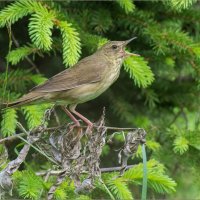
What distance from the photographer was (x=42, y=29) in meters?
3.29

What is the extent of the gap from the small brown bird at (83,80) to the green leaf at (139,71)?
0.24 feet

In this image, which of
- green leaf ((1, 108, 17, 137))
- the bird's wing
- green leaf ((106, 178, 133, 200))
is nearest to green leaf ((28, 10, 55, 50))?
the bird's wing

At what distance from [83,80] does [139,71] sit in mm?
402

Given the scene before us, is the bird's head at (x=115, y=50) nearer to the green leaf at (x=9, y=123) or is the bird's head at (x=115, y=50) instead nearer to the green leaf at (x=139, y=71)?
the green leaf at (x=139, y=71)

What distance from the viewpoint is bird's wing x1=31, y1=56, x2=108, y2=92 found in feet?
11.4

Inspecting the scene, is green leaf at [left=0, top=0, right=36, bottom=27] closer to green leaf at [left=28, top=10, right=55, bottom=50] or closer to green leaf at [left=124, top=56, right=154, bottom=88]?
green leaf at [left=28, top=10, right=55, bottom=50]

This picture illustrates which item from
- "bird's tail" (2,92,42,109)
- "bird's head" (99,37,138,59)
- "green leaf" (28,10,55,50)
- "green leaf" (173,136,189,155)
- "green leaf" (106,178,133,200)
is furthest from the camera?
"bird's head" (99,37,138,59)

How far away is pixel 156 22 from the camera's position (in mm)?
3984

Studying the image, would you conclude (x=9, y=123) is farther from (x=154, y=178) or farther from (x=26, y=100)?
(x=154, y=178)

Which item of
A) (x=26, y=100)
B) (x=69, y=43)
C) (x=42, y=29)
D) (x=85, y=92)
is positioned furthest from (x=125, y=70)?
(x=26, y=100)

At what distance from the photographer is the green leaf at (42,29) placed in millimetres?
3262

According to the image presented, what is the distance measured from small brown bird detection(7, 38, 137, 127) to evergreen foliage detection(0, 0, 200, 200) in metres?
0.10

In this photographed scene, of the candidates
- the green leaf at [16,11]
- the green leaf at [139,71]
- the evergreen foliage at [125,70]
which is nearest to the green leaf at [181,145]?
the evergreen foliage at [125,70]

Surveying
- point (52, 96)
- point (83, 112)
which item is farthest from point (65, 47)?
point (83, 112)
